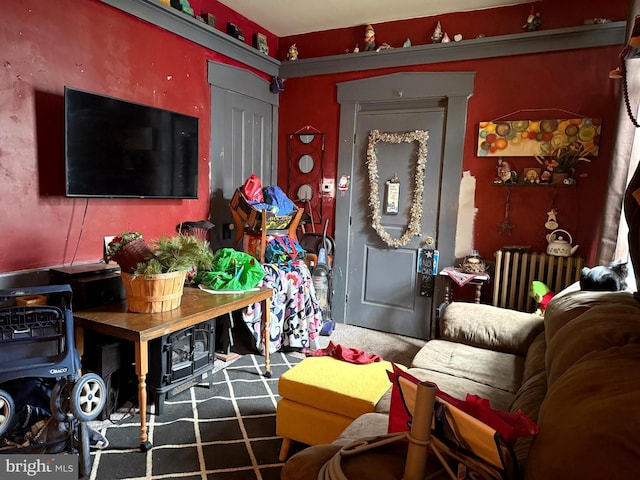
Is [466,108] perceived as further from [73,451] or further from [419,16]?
[73,451]

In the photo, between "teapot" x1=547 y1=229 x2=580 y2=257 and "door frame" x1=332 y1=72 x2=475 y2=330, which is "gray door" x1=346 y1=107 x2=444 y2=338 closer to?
"door frame" x1=332 y1=72 x2=475 y2=330

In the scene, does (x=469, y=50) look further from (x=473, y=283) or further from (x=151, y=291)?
(x=151, y=291)

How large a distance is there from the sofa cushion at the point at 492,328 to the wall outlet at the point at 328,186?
193cm

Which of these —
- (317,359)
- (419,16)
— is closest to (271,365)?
(317,359)

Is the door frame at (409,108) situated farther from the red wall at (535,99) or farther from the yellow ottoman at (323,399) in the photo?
the yellow ottoman at (323,399)

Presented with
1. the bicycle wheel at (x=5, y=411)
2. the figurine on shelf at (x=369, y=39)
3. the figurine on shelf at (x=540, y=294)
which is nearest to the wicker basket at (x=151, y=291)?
the bicycle wheel at (x=5, y=411)

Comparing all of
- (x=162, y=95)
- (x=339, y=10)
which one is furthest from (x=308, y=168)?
(x=162, y=95)

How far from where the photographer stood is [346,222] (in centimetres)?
404

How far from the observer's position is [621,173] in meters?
2.61

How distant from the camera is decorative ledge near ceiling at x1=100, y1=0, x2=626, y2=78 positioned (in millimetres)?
2908

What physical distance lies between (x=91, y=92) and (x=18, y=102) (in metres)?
0.37

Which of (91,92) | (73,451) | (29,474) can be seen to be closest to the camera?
(29,474)

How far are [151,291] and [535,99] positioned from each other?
3.14 m

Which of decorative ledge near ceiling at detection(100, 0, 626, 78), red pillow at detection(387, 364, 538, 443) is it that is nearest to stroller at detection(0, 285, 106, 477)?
red pillow at detection(387, 364, 538, 443)
